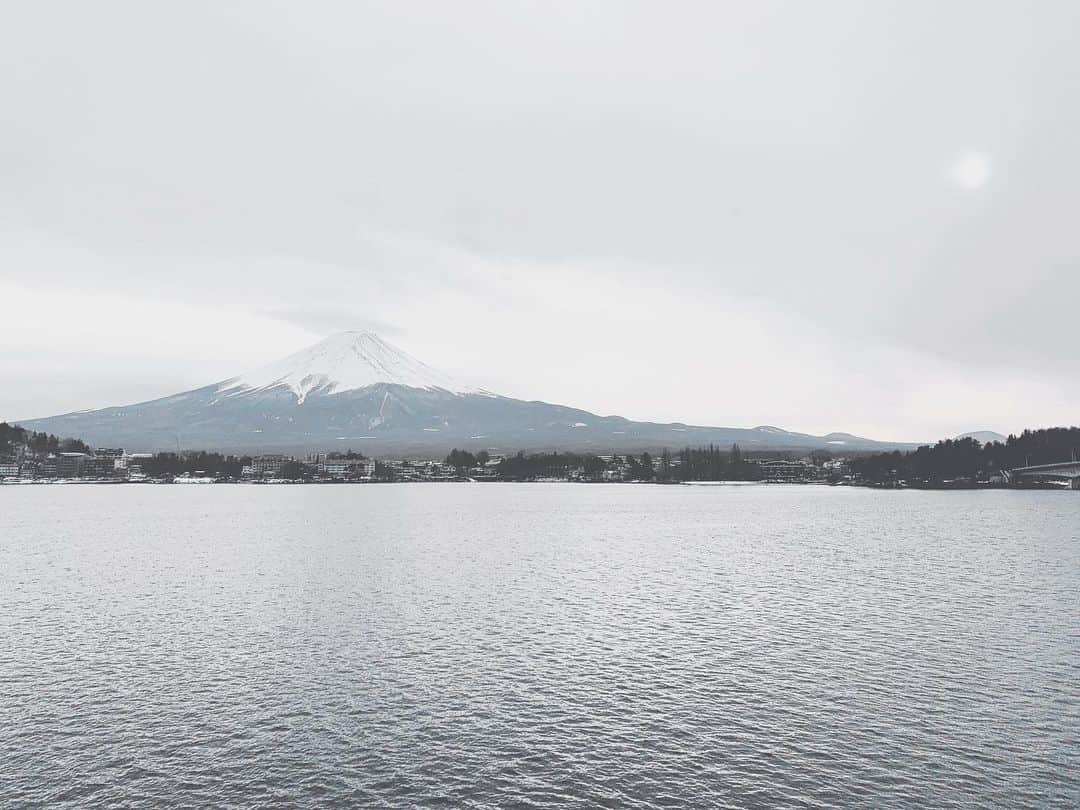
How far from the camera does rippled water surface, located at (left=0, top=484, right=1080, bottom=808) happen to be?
2702 centimetres

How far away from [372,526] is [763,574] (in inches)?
2950

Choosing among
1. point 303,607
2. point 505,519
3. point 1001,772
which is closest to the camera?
point 1001,772

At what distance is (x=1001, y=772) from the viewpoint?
27.7 meters

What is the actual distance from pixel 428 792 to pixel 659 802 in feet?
27.0

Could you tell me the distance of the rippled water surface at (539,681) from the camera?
27016 millimetres

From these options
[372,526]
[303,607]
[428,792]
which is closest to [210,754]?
[428,792]

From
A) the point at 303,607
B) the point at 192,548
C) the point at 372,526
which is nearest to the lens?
the point at 303,607

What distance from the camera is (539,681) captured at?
38.3 metres

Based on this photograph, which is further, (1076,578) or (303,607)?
(1076,578)

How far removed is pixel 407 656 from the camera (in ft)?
141

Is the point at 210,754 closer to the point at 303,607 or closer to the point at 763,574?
the point at 303,607

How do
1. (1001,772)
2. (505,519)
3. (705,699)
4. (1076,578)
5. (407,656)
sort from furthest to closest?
(505,519) < (1076,578) < (407,656) < (705,699) < (1001,772)

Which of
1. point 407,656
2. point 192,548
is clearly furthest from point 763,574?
point 192,548

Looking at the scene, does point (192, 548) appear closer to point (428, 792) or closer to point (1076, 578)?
point (428, 792)
